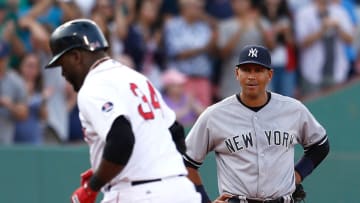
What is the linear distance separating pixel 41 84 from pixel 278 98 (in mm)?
4685

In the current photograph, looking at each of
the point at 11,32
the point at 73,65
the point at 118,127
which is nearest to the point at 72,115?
the point at 11,32

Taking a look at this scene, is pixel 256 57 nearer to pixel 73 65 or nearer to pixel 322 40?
pixel 73 65

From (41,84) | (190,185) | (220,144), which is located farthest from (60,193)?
(190,185)

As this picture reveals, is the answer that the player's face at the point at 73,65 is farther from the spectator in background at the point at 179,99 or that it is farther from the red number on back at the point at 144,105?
the spectator in background at the point at 179,99

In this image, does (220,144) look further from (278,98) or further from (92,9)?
(92,9)

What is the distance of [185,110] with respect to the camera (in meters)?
11.2

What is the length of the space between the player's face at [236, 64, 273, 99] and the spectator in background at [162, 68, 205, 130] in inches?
172

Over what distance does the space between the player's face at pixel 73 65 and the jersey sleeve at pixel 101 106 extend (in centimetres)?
21

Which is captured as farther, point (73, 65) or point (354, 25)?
point (354, 25)

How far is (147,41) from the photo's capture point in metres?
11.4

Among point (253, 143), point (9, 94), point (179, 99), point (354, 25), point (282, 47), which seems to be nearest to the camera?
point (253, 143)

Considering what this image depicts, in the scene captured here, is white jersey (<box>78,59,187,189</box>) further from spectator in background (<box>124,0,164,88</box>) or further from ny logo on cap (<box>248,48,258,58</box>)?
spectator in background (<box>124,0,164,88</box>)

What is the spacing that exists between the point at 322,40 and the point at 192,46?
5.29 ft

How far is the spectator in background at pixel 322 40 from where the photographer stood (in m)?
11.7
